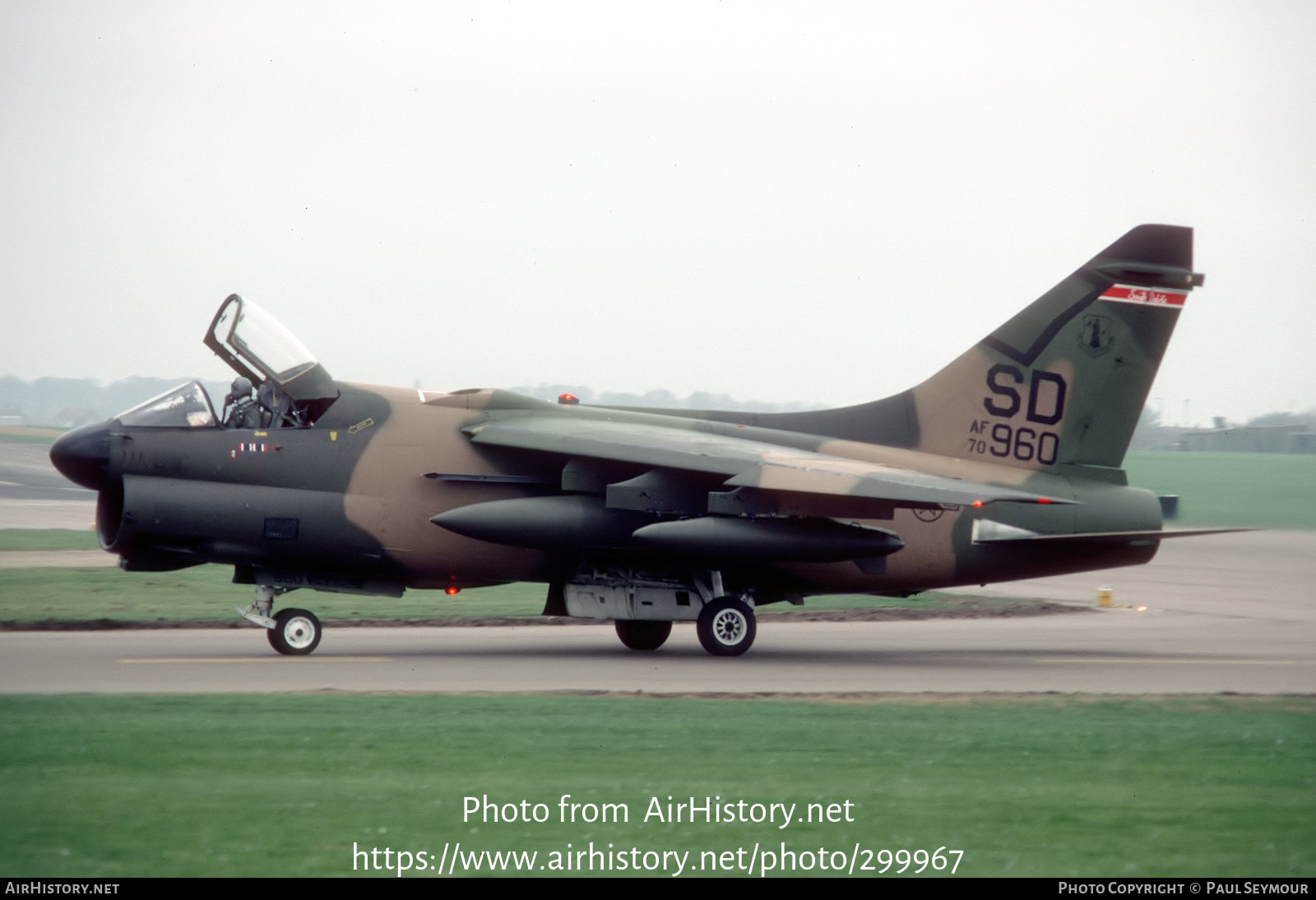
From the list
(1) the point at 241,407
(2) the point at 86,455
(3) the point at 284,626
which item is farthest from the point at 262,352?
(3) the point at 284,626

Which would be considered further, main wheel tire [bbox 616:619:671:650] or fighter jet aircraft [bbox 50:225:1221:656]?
main wheel tire [bbox 616:619:671:650]

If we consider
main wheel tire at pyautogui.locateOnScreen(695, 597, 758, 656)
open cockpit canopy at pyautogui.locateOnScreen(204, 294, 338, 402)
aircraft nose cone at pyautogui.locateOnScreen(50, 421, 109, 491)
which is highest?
open cockpit canopy at pyautogui.locateOnScreen(204, 294, 338, 402)

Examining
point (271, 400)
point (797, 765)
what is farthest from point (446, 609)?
point (797, 765)

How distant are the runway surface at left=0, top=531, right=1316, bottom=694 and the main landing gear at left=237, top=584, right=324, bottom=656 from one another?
316 mm

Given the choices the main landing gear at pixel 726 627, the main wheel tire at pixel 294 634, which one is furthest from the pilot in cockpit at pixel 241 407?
the main landing gear at pixel 726 627

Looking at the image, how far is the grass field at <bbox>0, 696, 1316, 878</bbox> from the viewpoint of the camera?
23.6 feet

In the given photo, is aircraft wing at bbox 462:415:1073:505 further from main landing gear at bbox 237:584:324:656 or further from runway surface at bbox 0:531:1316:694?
main landing gear at bbox 237:584:324:656

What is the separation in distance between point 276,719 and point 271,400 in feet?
20.7

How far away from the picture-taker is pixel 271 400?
53.8ft

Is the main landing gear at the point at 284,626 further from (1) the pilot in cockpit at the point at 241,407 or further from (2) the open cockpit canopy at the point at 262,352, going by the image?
(2) the open cockpit canopy at the point at 262,352

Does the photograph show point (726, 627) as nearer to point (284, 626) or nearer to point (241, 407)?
point (284, 626)

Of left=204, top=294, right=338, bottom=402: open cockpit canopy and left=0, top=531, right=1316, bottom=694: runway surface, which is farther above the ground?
left=204, top=294, right=338, bottom=402: open cockpit canopy

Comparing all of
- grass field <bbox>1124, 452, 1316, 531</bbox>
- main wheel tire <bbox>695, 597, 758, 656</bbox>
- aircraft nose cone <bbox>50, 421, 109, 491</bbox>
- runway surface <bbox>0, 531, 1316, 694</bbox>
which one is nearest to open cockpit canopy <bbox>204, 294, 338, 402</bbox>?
aircraft nose cone <bbox>50, 421, 109, 491</bbox>

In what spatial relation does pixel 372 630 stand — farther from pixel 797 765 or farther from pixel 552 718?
pixel 797 765
